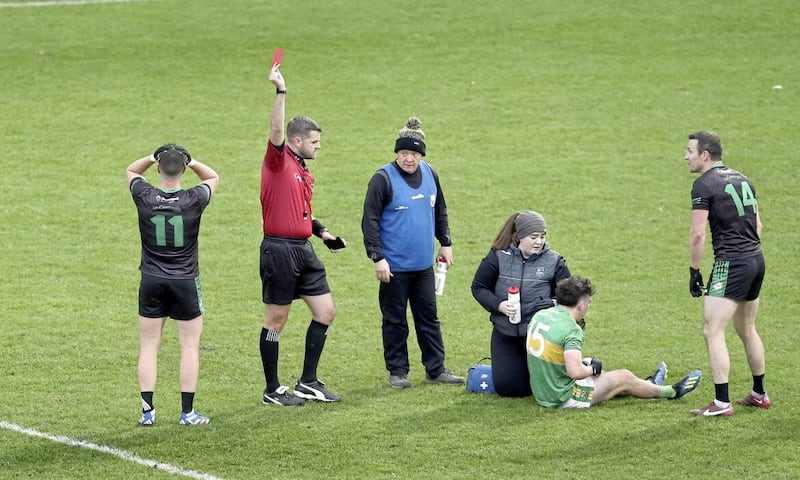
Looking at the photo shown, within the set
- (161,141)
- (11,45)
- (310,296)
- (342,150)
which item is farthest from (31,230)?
(11,45)

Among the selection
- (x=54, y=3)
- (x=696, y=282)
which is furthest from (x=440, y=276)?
(x=54, y=3)

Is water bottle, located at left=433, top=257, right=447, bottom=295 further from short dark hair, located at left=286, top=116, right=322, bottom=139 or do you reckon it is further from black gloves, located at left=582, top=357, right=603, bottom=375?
short dark hair, located at left=286, top=116, right=322, bottom=139

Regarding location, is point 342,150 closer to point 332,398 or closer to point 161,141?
point 161,141

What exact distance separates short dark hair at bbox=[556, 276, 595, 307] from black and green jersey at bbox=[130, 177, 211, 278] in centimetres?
280

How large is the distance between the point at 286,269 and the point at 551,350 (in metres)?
2.17

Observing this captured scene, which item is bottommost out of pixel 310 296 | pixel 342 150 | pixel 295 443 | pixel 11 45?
pixel 295 443

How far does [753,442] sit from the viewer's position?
9.09 m

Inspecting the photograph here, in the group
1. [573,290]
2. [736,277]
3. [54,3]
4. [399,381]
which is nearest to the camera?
[736,277]

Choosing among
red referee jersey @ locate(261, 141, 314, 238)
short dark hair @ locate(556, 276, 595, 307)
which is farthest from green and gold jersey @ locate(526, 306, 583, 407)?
red referee jersey @ locate(261, 141, 314, 238)

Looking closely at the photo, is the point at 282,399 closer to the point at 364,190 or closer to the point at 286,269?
the point at 286,269

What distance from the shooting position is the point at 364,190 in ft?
56.7

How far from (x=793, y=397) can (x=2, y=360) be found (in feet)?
22.4

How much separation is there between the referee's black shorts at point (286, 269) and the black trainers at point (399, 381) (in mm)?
1183

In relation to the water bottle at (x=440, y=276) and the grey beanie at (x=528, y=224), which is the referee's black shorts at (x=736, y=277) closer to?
the grey beanie at (x=528, y=224)
